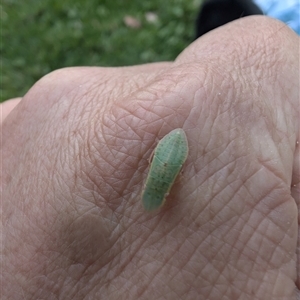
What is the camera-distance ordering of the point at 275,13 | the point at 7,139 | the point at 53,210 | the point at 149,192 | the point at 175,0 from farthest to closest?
the point at 175,0 → the point at 275,13 → the point at 7,139 → the point at 53,210 → the point at 149,192

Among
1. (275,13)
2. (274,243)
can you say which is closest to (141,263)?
(274,243)

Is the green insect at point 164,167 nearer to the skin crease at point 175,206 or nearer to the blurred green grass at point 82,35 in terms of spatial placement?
the skin crease at point 175,206

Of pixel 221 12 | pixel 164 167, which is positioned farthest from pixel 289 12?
pixel 164 167

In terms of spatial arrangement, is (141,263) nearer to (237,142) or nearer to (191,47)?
(237,142)

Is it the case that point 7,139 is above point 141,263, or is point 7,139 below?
above

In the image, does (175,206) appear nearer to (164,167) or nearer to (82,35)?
(164,167)

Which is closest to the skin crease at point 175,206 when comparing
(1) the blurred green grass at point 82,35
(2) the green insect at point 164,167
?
(2) the green insect at point 164,167
